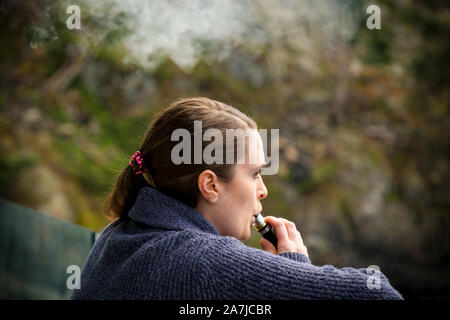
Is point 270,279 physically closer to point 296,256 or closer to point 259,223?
point 296,256

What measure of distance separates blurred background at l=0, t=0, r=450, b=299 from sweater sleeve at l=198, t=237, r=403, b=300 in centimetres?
342

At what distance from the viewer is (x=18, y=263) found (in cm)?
258

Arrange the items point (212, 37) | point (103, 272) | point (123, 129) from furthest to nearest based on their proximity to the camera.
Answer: point (212, 37) < point (123, 129) < point (103, 272)

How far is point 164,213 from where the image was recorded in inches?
45.1

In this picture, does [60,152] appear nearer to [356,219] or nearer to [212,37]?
[212,37]

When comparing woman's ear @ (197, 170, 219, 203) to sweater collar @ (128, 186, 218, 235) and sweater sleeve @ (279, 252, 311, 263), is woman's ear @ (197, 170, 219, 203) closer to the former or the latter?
sweater collar @ (128, 186, 218, 235)

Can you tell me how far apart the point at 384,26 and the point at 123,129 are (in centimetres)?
400

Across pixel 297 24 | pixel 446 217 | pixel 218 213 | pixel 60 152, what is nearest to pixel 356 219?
pixel 446 217

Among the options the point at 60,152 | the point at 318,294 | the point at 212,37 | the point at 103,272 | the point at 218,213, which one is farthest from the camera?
the point at 212,37

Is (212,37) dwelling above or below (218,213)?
above

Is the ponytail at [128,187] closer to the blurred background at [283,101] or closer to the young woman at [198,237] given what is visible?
the young woman at [198,237]

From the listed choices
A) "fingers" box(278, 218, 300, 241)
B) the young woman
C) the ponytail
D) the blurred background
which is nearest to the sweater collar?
the young woman

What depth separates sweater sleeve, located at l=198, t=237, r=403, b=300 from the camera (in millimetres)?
975
